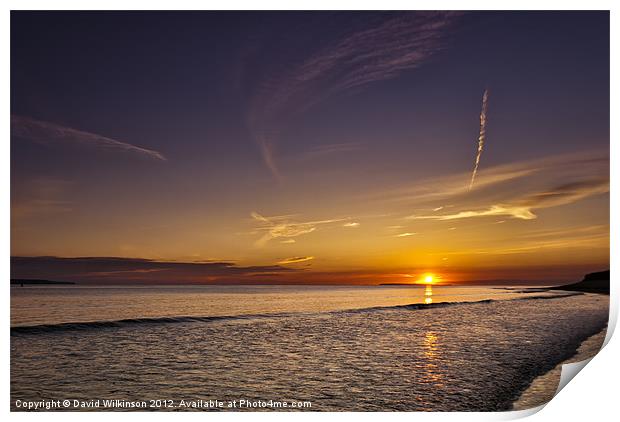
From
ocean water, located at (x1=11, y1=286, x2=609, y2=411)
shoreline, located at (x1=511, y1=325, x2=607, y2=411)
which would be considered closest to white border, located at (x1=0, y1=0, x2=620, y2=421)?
shoreline, located at (x1=511, y1=325, x2=607, y2=411)

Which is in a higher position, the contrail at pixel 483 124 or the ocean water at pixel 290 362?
the contrail at pixel 483 124

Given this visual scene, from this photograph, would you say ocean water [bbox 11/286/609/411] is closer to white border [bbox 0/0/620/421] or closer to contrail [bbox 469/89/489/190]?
white border [bbox 0/0/620/421]

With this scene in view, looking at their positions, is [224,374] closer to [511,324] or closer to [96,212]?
[96,212]

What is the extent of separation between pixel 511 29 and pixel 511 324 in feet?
20.8

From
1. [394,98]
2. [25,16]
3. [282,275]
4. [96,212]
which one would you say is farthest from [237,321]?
[25,16]

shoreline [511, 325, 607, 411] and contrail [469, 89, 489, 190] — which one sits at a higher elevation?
contrail [469, 89, 489, 190]

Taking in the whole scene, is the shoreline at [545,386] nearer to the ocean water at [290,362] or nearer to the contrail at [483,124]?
the ocean water at [290,362]
